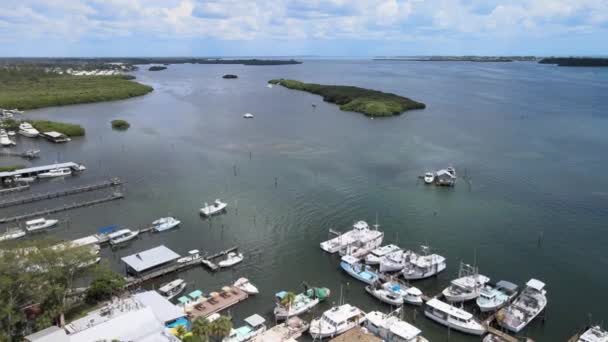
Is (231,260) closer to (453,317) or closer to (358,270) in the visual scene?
(358,270)

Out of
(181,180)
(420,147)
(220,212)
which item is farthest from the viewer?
(420,147)

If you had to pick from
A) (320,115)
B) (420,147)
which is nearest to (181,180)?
(420,147)

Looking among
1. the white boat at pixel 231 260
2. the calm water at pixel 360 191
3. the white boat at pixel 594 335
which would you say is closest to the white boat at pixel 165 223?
the calm water at pixel 360 191

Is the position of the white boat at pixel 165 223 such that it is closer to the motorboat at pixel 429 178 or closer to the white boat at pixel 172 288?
the white boat at pixel 172 288

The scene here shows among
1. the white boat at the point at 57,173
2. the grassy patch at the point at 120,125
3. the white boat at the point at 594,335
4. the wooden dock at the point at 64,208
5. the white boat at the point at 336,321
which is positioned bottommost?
the white boat at the point at 336,321

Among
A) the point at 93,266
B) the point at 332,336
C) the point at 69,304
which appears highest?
the point at 93,266

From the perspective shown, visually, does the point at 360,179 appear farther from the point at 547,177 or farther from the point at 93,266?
the point at 93,266
